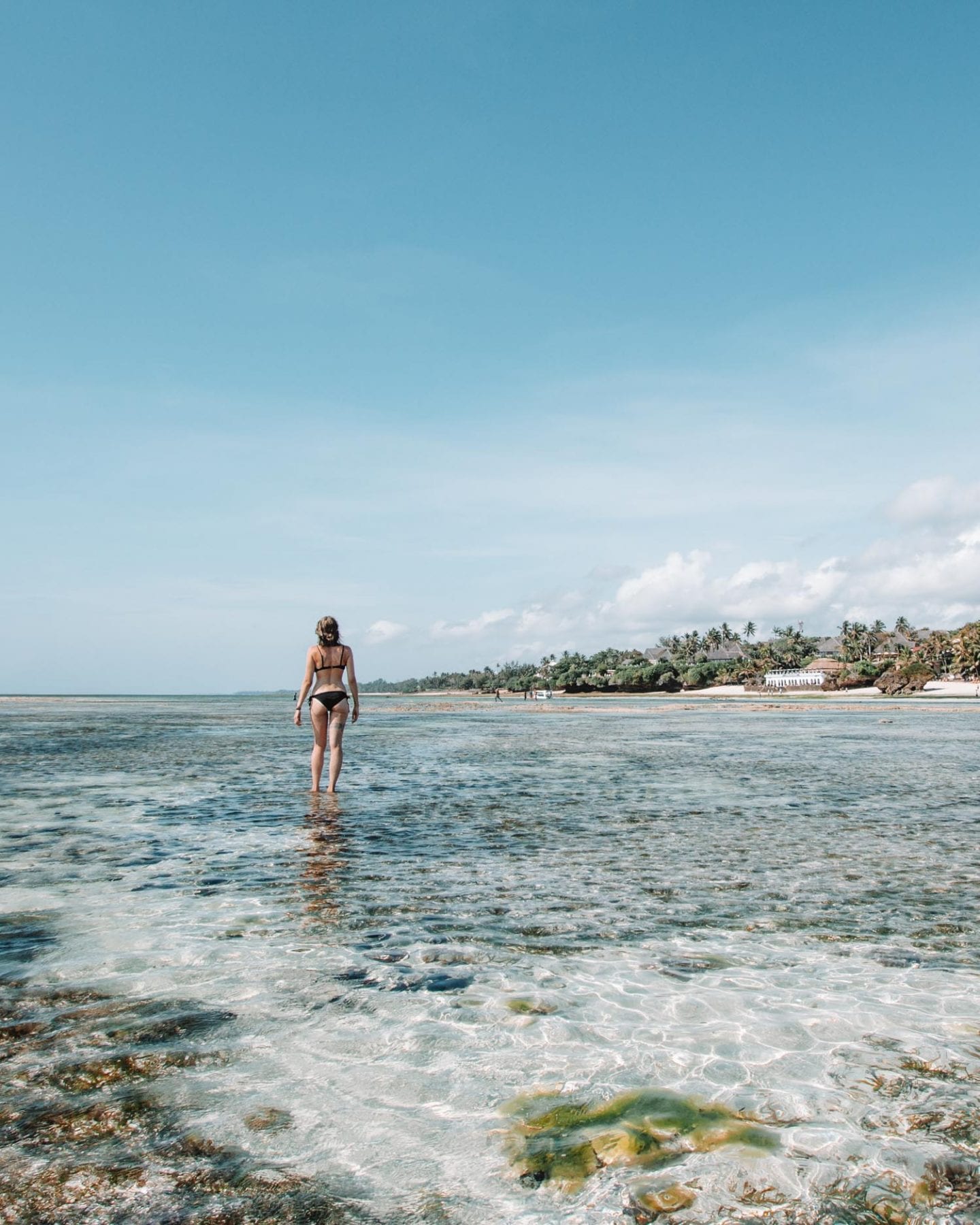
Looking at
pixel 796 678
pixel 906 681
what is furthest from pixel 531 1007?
pixel 796 678

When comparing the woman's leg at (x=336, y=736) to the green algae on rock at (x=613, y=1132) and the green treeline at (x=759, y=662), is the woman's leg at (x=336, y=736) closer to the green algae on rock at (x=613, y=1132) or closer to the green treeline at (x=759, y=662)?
the green algae on rock at (x=613, y=1132)

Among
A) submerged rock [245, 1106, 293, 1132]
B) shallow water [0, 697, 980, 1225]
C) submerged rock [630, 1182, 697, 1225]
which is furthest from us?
submerged rock [245, 1106, 293, 1132]

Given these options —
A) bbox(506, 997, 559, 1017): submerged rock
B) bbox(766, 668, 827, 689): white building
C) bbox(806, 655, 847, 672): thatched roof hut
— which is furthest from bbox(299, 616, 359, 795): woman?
bbox(806, 655, 847, 672): thatched roof hut

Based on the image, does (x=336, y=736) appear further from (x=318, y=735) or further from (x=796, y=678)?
(x=796, y=678)

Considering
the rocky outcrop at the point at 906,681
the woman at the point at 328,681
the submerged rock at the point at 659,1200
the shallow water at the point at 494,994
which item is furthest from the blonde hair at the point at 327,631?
the rocky outcrop at the point at 906,681

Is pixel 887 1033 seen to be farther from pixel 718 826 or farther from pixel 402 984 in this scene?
pixel 718 826

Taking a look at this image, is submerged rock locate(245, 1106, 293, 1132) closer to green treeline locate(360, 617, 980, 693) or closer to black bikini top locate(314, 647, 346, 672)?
Result: black bikini top locate(314, 647, 346, 672)

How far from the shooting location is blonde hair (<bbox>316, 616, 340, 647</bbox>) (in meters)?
14.6

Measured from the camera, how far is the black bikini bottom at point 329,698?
14367 millimetres

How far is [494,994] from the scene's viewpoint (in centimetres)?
525

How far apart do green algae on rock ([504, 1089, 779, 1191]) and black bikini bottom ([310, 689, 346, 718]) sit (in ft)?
35.6

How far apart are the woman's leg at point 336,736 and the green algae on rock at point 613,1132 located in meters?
10.6

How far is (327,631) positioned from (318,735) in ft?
6.21

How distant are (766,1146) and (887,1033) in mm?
1570
